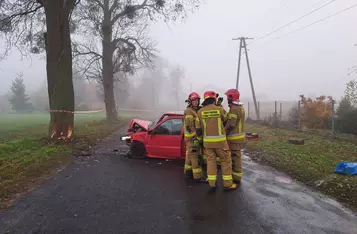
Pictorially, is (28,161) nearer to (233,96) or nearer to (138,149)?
(138,149)

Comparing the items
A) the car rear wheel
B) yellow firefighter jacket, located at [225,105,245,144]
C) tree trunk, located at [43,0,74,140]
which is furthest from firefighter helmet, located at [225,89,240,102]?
tree trunk, located at [43,0,74,140]

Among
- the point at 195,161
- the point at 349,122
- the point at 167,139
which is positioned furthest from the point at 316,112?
the point at 195,161

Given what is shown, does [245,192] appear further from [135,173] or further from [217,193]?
[135,173]

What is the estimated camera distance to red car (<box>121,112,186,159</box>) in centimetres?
739

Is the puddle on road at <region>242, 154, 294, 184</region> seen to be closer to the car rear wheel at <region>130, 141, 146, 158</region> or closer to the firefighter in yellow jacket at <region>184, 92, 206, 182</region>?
the firefighter in yellow jacket at <region>184, 92, 206, 182</region>

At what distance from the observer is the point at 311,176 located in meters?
6.14

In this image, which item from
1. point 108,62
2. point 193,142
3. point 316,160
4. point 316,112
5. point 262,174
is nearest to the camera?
point 193,142

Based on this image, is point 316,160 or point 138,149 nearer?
point 316,160

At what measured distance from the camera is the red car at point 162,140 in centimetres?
739

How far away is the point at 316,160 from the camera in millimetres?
7422

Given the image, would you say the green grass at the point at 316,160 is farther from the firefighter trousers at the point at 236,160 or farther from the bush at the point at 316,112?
the bush at the point at 316,112

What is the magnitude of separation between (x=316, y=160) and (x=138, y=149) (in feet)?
16.5

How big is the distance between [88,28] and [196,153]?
18.5 m

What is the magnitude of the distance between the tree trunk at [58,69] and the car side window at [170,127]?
427 cm
